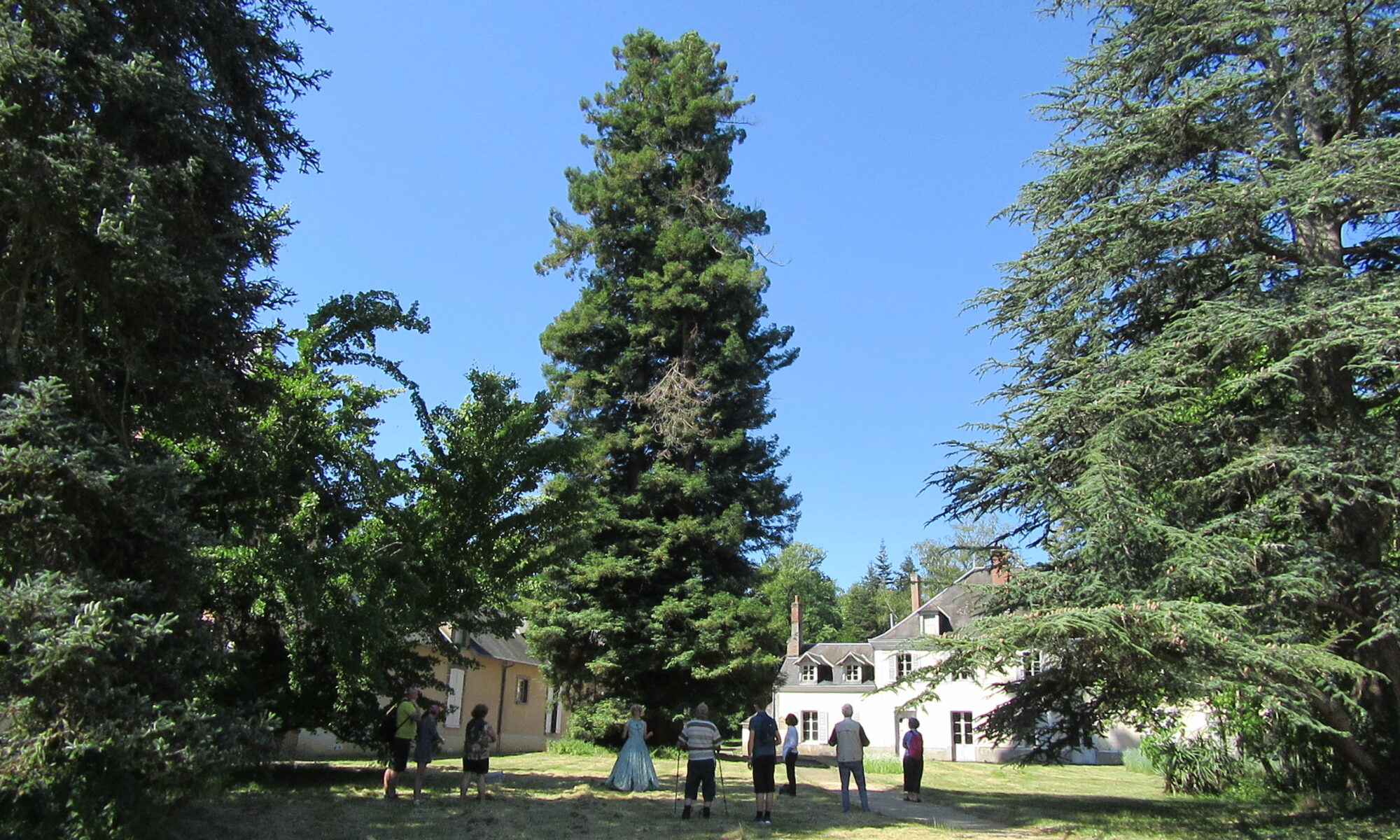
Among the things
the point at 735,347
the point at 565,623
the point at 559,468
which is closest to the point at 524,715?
the point at 565,623

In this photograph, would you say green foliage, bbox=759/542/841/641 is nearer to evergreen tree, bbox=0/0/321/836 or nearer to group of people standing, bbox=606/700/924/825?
group of people standing, bbox=606/700/924/825

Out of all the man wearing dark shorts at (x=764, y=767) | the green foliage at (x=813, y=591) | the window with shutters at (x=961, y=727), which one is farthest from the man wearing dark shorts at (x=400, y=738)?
the green foliage at (x=813, y=591)

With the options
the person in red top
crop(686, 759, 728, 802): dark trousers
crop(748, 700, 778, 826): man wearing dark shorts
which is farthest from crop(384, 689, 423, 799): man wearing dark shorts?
the person in red top

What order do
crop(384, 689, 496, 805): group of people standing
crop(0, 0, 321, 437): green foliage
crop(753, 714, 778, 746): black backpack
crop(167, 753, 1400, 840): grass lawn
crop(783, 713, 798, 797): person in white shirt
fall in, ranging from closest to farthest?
crop(0, 0, 321, 437): green foliage
crop(167, 753, 1400, 840): grass lawn
crop(753, 714, 778, 746): black backpack
crop(384, 689, 496, 805): group of people standing
crop(783, 713, 798, 797): person in white shirt

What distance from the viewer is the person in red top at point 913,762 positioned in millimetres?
15281

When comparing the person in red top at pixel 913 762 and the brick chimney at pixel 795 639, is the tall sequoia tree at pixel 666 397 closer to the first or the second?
the person in red top at pixel 913 762

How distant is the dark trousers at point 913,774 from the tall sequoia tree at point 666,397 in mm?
6411

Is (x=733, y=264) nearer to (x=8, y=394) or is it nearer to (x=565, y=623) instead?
(x=565, y=623)

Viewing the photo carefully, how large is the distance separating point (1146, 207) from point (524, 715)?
28.6 m

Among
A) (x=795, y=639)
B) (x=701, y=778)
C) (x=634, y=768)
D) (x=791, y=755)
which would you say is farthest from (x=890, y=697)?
(x=701, y=778)

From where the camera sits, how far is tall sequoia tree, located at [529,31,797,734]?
22.2 m

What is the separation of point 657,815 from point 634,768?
227 cm

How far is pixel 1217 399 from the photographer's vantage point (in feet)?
43.8

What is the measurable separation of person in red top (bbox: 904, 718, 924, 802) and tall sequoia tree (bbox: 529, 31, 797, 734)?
6.14 meters
